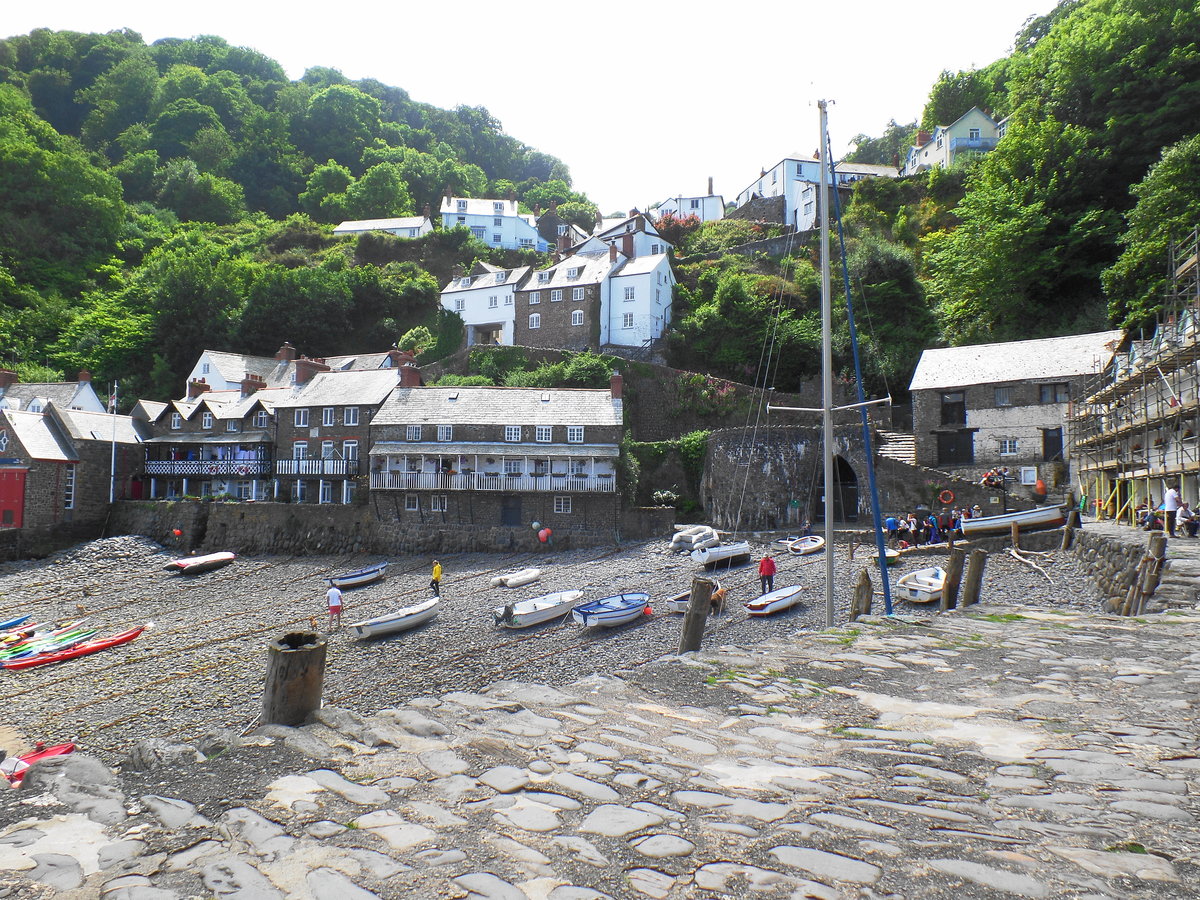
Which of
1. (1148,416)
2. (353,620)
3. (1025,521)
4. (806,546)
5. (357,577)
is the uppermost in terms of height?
(1148,416)

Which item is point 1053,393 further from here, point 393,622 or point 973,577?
point 393,622

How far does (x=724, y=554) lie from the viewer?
3025cm

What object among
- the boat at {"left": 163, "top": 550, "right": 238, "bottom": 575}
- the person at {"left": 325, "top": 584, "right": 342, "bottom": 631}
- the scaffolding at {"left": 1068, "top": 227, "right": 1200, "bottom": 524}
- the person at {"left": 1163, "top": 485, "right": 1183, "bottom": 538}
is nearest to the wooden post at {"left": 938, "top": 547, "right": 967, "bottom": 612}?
the person at {"left": 1163, "top": 485, "right": 1183, "bottom": 538}

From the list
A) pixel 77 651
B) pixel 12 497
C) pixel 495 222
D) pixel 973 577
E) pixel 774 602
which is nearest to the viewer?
pixel 973 577

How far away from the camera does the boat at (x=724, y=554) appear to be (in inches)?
1193

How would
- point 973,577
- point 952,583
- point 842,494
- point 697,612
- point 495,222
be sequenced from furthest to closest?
1. point 495,222
2. point 842,494
3. point 952,583
4. point 973,577
5. point 697,612

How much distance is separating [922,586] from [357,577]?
2337 cm

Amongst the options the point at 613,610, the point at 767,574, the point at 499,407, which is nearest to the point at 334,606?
the point at 613,610

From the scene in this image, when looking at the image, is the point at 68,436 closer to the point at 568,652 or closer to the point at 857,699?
the point at 568,652

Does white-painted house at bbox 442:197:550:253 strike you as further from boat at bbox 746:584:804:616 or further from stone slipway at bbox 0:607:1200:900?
stone slipway at bbox 0:607:1200:900

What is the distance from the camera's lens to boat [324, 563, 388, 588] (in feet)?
108

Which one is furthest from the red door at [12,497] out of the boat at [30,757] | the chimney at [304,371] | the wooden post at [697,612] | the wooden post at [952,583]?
the wooden post at [952,583]

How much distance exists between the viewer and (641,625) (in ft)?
77.6

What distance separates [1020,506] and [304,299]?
5480 centimetres
